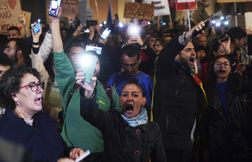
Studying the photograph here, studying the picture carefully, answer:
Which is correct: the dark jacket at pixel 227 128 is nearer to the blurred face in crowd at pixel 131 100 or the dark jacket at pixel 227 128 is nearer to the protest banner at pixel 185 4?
the blurred face in crowd at pixel 131 100

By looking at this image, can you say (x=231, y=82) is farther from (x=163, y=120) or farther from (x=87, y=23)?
(x=87, y=23)

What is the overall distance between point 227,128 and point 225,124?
0.17 ft

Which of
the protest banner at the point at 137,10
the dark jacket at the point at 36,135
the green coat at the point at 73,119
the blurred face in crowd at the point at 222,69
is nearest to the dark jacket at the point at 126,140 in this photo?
the green coat at the point at 73,119

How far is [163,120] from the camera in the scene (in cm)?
514

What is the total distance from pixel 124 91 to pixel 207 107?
1.71 m

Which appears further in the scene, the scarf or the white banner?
the white banner

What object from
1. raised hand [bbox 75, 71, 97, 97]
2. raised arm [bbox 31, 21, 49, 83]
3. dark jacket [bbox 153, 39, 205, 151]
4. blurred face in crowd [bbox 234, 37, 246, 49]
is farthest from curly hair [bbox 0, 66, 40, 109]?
blurred face in crowd [bbox 234, 37, 246, 49]

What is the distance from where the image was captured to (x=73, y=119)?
13.7 ft

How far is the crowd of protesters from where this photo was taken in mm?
3652

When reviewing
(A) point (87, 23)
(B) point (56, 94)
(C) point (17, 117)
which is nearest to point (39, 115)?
(C) point (17, 117)

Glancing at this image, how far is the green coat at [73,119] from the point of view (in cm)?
416

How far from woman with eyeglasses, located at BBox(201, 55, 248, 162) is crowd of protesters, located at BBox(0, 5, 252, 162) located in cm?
1

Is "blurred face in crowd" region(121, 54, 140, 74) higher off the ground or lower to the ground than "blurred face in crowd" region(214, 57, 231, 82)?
higher

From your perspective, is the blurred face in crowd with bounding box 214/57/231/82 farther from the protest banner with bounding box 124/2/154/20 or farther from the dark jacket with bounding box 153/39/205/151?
the protest banner with bounding box 124/2/154/20
